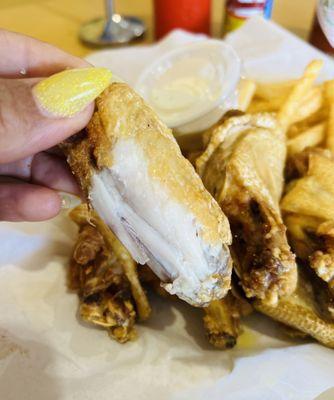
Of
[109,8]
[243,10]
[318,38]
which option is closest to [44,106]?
[243,10]

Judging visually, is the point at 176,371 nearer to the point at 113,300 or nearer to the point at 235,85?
the point at 113,300

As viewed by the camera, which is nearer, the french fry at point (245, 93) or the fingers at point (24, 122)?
the fingers at point (24, 122)

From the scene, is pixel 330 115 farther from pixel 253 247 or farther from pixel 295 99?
pixel 253 247

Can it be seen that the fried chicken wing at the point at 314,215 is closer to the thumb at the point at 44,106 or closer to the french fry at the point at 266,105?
the french fry at the point at 266,105

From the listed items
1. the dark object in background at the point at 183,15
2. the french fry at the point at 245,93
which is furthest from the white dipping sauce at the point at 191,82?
the dark object in background at the point at 183,15

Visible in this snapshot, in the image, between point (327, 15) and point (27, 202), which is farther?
point (327, 15)

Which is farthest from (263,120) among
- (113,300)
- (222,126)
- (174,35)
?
(174,35)

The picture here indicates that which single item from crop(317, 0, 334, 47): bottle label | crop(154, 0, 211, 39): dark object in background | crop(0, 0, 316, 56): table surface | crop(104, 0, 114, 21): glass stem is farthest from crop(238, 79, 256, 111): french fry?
crop(104, 0, 114, 21): glass stem

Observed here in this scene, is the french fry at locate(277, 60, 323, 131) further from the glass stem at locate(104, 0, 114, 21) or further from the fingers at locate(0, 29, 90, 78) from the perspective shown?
the glass stem at locate(104, 0, 114, 21)
